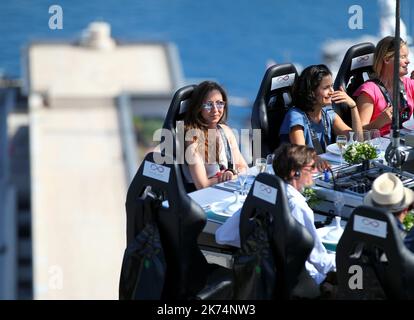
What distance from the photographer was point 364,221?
12.9 feet

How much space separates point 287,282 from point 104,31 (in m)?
30.8

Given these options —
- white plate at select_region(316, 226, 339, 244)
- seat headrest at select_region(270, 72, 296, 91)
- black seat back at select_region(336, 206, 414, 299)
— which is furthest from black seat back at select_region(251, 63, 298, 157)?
black seat back at select_region(336, 206, 414, 299)

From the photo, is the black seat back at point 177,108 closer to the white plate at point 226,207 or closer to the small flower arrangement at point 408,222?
the white plate at point 226,207

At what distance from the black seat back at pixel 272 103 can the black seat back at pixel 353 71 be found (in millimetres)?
359

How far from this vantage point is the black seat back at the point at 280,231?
4180 mm

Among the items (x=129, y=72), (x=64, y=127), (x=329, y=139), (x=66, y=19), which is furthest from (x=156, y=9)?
(x=329, y=139)

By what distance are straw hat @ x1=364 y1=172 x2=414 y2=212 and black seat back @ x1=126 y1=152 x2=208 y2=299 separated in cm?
68

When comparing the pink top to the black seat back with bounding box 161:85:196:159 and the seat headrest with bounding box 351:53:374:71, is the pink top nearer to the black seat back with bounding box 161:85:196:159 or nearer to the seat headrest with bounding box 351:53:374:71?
the seat headrest with bounding box 351:53:374:71

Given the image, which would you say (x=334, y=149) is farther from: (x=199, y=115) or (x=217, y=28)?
(x=217, y=28)

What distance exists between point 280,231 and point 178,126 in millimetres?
1463

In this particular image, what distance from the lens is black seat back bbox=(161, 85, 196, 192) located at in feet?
17.9

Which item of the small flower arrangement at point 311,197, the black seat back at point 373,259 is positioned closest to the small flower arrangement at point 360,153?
the small flower arrangement at point 311,197
